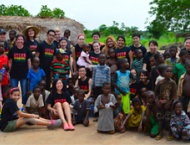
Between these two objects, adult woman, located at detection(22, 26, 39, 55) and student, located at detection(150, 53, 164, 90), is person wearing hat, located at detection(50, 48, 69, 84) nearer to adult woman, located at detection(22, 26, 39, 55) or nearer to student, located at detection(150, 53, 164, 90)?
adult woman, located at detection(22, 26, 39, 55)

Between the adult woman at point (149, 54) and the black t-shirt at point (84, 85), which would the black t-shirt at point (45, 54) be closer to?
the black t-shirt at point (84, 85)

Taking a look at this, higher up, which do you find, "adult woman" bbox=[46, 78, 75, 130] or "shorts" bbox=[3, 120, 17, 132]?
"adult woman" bbox=[46, 78, 75, 130]

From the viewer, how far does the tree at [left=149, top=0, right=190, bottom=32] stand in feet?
64.4

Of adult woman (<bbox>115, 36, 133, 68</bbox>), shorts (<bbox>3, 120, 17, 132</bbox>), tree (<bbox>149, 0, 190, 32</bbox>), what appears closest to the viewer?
shorts (<bbox>3, 120, 17, 132</bbox>)

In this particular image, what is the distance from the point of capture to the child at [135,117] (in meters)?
4.17

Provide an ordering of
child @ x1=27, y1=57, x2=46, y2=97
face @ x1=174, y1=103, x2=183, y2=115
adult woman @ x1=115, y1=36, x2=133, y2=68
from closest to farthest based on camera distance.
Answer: face @ x1=174, y1=103, x2=183, y2=115 → child @ x1=27, y1=57, x2=46, y2=97 → adult woman @ x1=115, y1=36, x2=133, y2=68

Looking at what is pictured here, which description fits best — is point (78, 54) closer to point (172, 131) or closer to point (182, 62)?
point (182, 62)

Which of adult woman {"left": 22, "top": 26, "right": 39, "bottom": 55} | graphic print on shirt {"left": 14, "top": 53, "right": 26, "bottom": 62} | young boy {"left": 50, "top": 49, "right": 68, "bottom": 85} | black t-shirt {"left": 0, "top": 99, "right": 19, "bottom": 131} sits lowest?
black t-shirt {"left": 0, "top": 99, "right": 19, "bottom": 131}

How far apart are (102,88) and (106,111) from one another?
0.46 m

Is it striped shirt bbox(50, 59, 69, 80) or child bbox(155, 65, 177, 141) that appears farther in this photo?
striped shirt bbox(50, 59, 69, 80)

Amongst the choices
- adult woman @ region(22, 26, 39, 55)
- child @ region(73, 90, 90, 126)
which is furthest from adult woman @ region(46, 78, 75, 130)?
adult woman @ region(22, 26, 39, 55)

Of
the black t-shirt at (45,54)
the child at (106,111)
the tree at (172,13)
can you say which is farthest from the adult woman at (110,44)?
the tree at (172,13)

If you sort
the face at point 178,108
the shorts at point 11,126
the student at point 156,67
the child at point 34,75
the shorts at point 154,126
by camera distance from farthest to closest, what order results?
the child at point 34,75
the student at point 156,67
the shorts at point 11,126
the shorts at point 154,126
the face at point 178,108

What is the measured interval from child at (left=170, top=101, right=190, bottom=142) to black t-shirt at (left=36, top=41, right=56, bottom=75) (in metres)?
3.11
